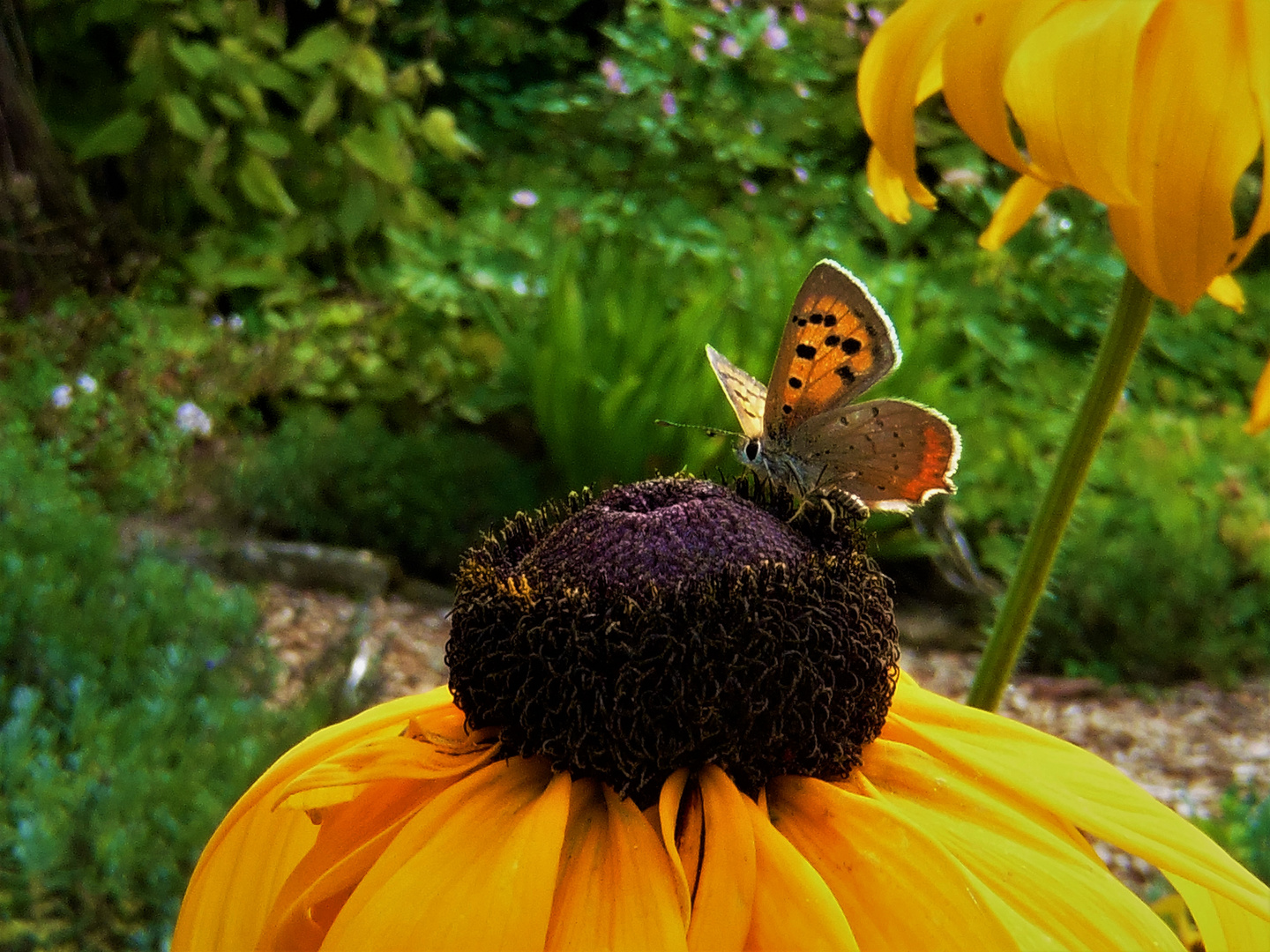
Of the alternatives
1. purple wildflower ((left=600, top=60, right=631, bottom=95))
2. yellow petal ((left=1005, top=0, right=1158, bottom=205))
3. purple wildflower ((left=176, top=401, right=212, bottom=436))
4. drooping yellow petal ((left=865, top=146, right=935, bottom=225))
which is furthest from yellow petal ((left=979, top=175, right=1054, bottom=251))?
purple wildflower ((left=600, top=60, right=631, bottom=95))

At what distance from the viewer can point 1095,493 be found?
154 inches

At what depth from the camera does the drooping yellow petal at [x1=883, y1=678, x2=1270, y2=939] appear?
2.01ft

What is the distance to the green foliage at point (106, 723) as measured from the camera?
1.76 metres

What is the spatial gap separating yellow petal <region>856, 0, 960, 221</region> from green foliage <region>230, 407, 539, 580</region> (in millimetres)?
3076

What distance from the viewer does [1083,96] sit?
0.57 meters

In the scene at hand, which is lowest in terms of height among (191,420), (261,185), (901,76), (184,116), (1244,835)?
(191,420)

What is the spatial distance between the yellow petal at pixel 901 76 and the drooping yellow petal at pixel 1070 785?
0.34m

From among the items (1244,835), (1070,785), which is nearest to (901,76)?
(1070,785)

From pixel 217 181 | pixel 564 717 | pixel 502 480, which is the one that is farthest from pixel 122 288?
pixel 564 717

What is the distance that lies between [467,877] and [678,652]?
16 cm

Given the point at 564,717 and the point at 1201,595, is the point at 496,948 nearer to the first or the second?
the point at 564,717

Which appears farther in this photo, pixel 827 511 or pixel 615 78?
pixel 615 78

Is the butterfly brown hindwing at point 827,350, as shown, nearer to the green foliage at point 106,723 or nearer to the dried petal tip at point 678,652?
the dried petal tip at point 678,652

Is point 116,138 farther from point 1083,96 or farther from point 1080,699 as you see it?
point 1083,96
